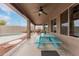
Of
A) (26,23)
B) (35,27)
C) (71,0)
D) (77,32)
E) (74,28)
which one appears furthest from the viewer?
(35,27)

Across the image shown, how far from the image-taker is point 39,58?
215cm

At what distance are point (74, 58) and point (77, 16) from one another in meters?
2.29

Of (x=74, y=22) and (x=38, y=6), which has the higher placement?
(x=38, y=6)

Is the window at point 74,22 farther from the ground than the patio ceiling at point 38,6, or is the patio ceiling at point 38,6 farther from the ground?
the patio ceiling at point 38,6

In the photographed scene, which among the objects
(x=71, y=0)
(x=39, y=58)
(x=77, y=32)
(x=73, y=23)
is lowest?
A: (x=39, y=58)

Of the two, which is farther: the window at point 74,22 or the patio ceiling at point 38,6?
the patio ceiling at point 38,6

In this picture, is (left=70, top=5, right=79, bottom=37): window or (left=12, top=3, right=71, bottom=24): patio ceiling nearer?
(left=70, top=5, right=79, bottom=37): window

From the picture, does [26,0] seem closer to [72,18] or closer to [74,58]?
[74,58]

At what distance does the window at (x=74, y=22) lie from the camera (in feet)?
13.5

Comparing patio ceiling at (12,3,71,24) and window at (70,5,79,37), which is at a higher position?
patio ceiling at (12,3,71,24)

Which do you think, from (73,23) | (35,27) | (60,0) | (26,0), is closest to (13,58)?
(26,0)

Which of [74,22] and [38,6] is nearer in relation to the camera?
[74,22]

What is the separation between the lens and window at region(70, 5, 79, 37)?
411 cm

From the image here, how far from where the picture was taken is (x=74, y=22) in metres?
4.34
